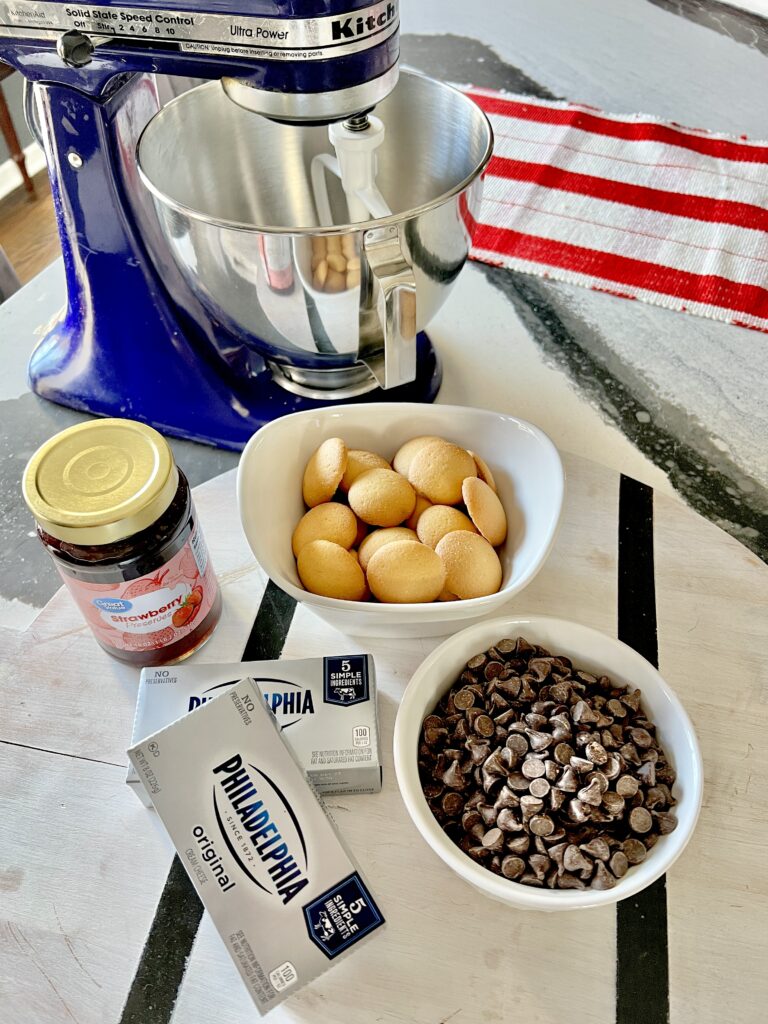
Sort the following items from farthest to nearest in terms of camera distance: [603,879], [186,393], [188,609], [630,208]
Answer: [630,208] < [186,393] < [188,609] < [603,879]

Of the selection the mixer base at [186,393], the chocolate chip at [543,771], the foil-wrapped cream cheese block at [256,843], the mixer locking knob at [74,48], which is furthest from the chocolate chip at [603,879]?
the mixer locking knob at [74,48]

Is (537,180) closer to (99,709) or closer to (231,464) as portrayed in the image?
(231,464)

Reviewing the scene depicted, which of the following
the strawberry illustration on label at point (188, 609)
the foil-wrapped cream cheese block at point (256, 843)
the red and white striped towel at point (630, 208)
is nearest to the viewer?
the foil-wrapped cream cheese block at point (256, 843)

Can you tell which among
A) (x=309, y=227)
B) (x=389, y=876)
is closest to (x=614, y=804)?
(x=389, y=876)

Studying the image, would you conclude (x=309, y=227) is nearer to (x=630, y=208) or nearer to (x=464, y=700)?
(x=464, y=700)

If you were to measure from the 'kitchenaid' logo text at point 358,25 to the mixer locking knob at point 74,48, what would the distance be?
16 cm

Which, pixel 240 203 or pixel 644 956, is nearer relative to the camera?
pixel 644 956

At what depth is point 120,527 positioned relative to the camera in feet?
1.49

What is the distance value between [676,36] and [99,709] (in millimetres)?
1208

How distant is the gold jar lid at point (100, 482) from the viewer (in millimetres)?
449

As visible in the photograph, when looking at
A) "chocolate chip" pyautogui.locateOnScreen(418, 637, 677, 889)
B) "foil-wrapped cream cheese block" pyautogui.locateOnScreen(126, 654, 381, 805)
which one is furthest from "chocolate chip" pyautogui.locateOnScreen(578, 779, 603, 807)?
"foil-wrapped cream cheese block" pyautogui.locateOnScreen(126, 654, 381, 805)

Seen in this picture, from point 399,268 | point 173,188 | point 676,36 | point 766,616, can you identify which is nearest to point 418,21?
point 676,36

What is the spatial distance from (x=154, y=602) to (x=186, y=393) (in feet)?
0.92

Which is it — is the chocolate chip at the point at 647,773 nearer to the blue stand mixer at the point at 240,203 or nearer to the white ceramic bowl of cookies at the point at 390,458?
the white ceramic bowl of cookies at the point at 390,458
